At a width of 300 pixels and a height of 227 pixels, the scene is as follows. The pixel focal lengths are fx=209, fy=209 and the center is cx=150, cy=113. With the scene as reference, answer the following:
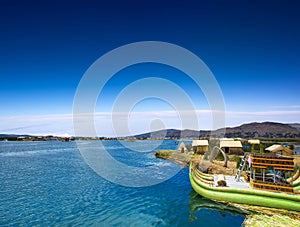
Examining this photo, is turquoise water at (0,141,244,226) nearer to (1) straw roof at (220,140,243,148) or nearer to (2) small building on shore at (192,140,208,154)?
(1) straw roof at (220,140,243,148)

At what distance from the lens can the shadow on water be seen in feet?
55.1

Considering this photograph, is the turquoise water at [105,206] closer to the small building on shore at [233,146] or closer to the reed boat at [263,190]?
the reed boat at [263,190]

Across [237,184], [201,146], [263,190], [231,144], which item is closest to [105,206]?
[237,184]

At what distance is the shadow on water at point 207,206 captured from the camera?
16781 millimetres

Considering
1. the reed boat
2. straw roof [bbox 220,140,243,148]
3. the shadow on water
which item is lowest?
the shadow on water

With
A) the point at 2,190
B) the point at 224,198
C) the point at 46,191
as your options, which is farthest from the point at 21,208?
the point at 224,198

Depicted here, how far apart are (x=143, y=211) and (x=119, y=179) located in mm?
12253

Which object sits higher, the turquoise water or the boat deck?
the boat deck

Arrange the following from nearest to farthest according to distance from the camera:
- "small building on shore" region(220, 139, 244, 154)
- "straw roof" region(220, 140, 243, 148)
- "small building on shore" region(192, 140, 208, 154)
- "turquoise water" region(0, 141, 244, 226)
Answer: "turquoise water" region(0, 141, 244, 226)
"straw roof" region(220, 140, 243, 148)
"small building on shore" region(220, 139, 244, 154)
"small building on shore" region(192, 140, 208, 154)

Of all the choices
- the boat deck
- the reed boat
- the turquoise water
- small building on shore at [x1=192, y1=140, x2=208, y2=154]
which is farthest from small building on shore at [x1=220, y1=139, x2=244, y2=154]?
the reed boat

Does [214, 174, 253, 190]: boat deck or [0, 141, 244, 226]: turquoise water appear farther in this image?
[214, 174, 253, 190]: boat deck

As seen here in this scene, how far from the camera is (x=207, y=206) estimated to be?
60.8ft

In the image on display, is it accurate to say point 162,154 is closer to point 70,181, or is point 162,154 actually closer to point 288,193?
point 70,181

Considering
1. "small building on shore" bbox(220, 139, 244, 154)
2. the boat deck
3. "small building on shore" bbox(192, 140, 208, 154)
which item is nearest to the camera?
the boat deck
